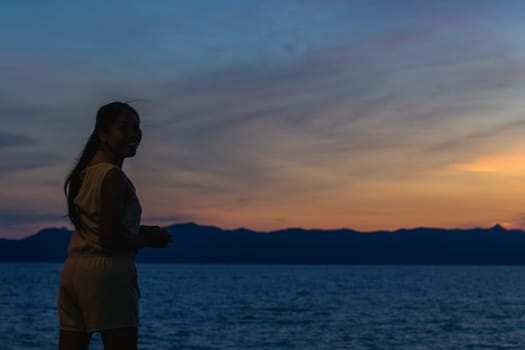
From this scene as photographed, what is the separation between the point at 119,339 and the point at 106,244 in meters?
0.45

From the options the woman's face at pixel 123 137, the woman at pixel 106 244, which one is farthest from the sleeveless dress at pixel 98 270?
the woman's face at pixel 123 137

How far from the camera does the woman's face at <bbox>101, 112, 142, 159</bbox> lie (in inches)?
143

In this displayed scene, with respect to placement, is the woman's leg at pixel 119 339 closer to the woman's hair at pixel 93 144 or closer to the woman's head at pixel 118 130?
the woman's hair at pixel 93 144

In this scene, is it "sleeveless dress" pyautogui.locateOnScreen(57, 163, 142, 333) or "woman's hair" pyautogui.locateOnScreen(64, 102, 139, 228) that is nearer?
"sleeveless dress" pyautogui.locateOnScreen(57, 163, 142, 333)

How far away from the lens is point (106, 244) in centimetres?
347

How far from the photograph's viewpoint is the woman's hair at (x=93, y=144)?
367 centimetres

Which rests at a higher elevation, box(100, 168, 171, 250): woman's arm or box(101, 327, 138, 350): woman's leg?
box(100, 168, 171, 250): woman's arm

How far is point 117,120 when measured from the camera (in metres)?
3.66

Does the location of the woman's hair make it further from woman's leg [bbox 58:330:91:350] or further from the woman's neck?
woman's leg [bbox 58:330:91:350]

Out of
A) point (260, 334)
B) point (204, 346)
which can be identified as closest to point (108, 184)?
point (204, 346)

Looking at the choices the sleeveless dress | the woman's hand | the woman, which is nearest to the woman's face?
the woman

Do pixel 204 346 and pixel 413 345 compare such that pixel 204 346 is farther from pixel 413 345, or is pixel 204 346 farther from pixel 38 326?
pixel 38 326

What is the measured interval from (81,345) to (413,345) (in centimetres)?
Result: 3716

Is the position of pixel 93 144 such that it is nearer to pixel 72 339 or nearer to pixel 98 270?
pixel 98 270
